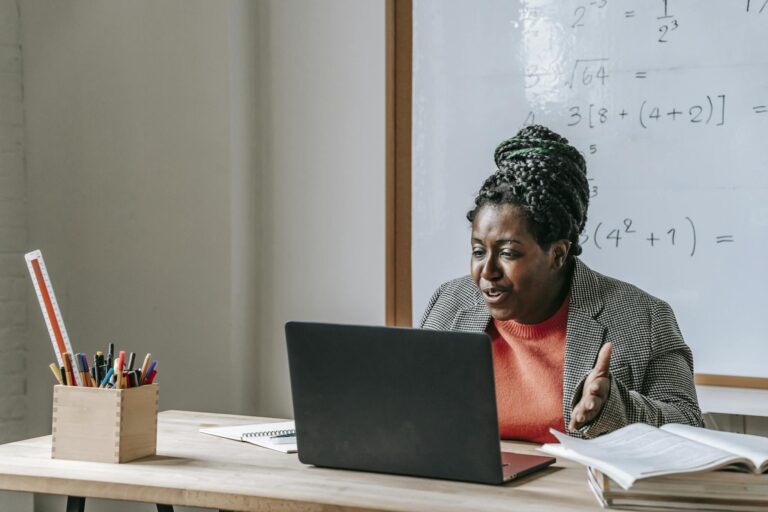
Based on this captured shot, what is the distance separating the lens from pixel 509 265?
1966mm

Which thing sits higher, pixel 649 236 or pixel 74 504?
pixel 649 236

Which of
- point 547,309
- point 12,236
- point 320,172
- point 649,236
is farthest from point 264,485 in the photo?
point 12,236

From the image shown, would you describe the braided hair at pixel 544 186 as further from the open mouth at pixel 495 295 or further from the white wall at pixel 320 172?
the white wall at pixel 320 172

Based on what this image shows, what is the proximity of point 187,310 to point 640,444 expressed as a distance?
1.93 metres

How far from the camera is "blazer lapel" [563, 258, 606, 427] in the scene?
187 centimetres

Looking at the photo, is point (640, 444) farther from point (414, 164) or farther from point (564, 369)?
point (414, 164)

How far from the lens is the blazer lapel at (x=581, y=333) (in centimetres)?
187

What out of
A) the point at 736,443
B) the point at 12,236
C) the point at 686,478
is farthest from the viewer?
the point at 12,236

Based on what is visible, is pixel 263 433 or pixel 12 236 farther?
pixel 12 236

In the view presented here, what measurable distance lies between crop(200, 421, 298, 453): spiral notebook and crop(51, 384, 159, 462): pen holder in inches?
6.8

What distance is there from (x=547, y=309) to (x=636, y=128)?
790 mm

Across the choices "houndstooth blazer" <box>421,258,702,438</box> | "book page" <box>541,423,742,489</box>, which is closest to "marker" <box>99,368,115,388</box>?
"book page" <box>541,423,742,489</box>

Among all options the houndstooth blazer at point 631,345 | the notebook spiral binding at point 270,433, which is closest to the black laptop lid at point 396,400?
the notebook spiral binding at point 270,433

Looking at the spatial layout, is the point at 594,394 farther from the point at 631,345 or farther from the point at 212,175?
the point at 212,175
